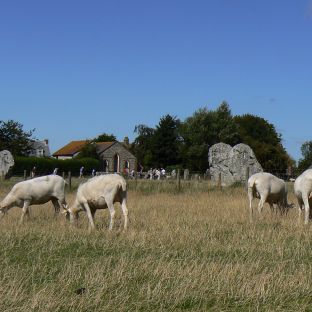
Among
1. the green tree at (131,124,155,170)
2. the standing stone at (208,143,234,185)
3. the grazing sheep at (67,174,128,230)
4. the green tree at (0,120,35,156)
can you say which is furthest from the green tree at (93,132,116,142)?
the grazing sheep at (67,174,128,230)

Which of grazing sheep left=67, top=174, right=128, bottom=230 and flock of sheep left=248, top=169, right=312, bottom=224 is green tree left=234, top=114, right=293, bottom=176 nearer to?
flock of sheep left=248, top=169, right=312, bottom=224

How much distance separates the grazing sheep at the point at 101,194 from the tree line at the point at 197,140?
57795 millimetres

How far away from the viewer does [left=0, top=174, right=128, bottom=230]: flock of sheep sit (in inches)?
588

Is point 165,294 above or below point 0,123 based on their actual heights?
below

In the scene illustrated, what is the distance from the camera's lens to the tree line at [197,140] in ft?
247

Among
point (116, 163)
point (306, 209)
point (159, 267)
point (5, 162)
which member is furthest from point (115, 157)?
point (159, 267)

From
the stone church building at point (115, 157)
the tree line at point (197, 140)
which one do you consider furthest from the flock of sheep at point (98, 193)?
the stone church building at point (115, 157)

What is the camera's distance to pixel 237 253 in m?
10.4

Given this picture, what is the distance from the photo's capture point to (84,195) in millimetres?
15391

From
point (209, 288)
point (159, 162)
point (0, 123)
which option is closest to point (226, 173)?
point (209, 288)

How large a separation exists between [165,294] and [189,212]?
11610 mm

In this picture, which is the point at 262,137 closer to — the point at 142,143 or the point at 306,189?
the point at 142,143

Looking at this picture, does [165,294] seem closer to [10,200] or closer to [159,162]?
[10,200]

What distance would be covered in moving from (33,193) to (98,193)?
3.25 meters
